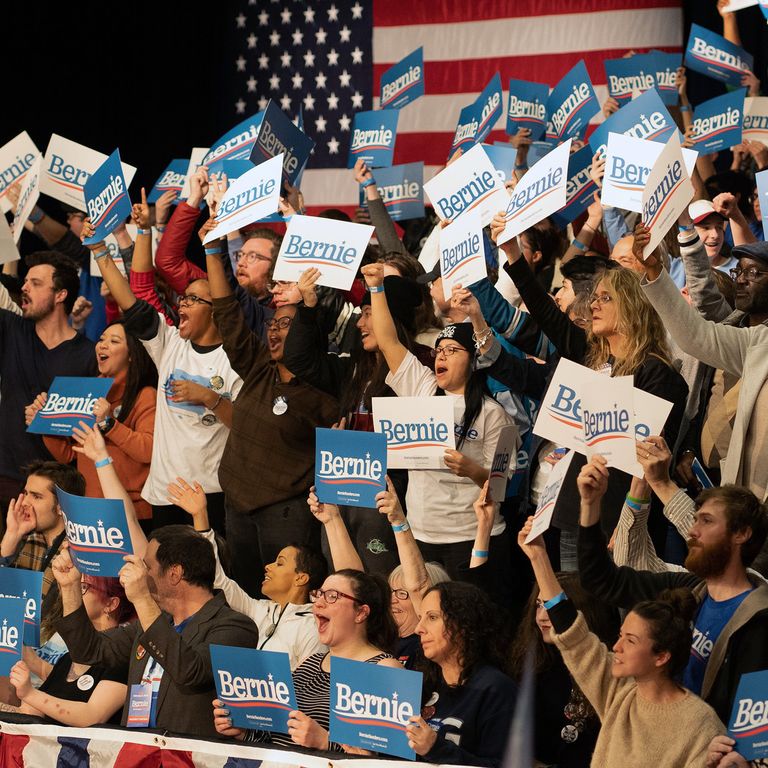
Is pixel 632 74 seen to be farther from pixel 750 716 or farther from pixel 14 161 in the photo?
pixel 750 716

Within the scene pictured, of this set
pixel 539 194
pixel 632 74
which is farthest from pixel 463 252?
pixel 632 74

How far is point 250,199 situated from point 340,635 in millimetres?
1771

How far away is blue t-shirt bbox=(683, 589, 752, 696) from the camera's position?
132 inches

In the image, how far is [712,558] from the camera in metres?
3.39

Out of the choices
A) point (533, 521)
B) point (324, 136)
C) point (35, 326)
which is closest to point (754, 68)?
point (324, 136)

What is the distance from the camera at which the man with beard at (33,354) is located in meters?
5.69

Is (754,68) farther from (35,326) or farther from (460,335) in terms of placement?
(35,326)

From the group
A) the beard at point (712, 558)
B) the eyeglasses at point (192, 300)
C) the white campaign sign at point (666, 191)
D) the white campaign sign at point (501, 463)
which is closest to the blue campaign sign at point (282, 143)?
the eyeglasses at point (192, 300)

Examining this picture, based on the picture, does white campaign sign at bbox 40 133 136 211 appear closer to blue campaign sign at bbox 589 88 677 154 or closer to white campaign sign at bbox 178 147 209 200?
white campaign sign at bbox 178 147 209 200

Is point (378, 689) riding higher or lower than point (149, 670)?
higher

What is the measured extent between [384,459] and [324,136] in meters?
5.36

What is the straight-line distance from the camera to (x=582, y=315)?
4.66m

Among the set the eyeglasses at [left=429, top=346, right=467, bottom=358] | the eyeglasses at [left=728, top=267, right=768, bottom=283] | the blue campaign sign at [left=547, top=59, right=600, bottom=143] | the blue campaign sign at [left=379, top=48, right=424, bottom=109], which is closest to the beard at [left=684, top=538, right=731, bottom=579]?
the eyeglasses at [left=728, top=267, right=768, bottom=283]

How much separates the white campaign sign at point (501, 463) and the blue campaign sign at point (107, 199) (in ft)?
6.58
